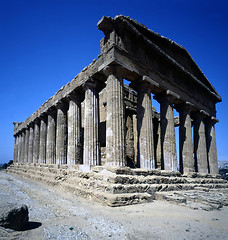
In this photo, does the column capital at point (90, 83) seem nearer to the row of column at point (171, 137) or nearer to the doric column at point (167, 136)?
the row of column at point (171, 137)

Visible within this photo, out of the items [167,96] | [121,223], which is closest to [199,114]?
[167,96]

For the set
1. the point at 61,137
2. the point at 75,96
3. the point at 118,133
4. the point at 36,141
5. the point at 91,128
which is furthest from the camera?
the point at 36,141

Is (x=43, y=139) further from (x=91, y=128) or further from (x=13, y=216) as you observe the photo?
(x=13, y=216)

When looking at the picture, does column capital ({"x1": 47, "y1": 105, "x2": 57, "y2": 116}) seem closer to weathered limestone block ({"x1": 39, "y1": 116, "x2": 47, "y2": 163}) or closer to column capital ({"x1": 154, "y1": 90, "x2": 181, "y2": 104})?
weathered limestone block ({"x1": 39, "y1": 116, "x2": 47, "y2": 163})

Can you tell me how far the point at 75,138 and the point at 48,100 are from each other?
6633 millimetres

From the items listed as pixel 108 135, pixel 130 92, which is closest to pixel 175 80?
pixel 130 92

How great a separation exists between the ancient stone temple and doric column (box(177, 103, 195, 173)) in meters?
0.07

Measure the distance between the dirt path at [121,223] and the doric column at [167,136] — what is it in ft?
21.3

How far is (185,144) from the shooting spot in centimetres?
1505

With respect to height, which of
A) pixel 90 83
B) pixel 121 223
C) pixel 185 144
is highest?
pixel 90 83

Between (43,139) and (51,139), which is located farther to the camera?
(43,139)

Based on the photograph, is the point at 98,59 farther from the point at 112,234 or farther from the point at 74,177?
the point at 112,234

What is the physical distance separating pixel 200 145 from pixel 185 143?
274cm

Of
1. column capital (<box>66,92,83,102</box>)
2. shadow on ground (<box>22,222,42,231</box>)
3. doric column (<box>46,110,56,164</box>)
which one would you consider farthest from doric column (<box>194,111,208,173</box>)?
shadow on ground (<box>22,222,42,231</box>)
